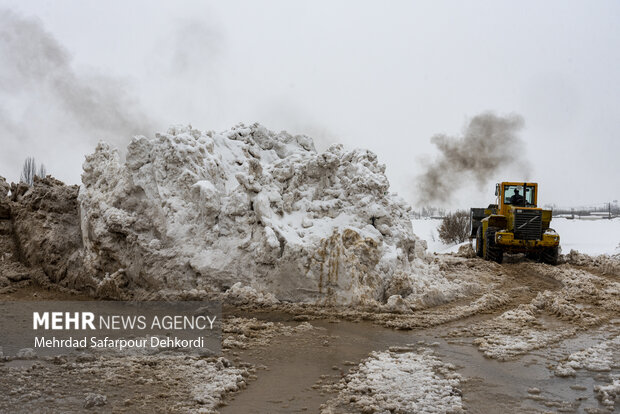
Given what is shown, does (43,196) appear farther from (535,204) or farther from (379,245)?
(535,204)

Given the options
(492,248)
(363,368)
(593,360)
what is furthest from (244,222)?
(492,248)

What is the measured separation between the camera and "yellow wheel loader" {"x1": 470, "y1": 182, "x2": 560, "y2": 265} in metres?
12.4

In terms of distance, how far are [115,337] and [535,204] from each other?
11.7 m

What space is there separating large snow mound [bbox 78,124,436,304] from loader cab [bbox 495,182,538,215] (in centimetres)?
611

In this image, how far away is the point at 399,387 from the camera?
4008 mm

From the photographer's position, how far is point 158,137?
25.6 feet

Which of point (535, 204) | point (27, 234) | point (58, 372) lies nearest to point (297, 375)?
point (58, 372)

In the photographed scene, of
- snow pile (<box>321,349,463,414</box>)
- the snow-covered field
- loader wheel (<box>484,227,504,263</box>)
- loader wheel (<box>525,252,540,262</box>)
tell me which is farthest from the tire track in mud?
the snow-covered field

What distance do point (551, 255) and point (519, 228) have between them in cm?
132

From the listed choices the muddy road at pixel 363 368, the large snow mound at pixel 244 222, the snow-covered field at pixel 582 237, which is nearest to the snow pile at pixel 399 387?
the muddy road at pixel 363 368

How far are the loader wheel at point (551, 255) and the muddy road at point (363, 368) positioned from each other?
19.1 ft

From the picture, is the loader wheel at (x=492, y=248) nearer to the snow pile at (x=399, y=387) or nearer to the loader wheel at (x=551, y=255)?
the loader wheel at (x=551, y=255)

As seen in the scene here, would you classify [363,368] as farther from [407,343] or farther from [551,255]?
[551,255]

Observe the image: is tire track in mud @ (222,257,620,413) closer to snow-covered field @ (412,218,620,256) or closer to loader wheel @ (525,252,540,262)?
loader wheel @ (525,252,540,262)
